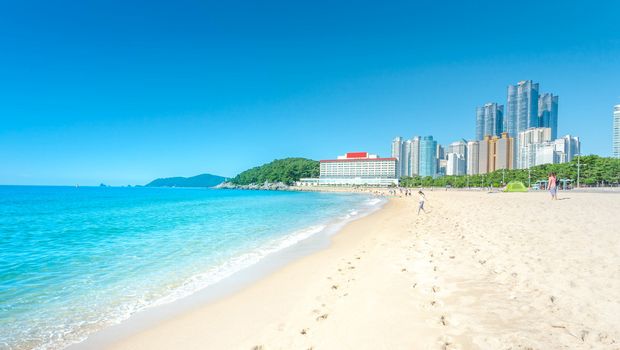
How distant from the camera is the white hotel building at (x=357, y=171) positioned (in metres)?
174

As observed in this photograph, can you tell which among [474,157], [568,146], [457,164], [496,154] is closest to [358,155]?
[457,164]

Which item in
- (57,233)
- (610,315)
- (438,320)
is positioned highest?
(610,315)

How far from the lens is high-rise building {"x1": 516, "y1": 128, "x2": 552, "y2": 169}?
128 meters

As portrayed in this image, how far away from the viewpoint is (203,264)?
32.7 ft

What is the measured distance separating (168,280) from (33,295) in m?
2.83

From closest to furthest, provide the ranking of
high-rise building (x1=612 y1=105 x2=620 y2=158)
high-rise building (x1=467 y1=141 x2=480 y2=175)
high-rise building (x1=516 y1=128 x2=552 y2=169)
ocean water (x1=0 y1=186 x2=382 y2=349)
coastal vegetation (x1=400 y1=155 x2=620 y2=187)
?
ocean water (x1=0 y1=186 x2=382 y2=349), coastal vegetation (x1=400 y1=155 x2=620 y2=187), high-rise building (x1=612 y1=105 x2=620 y2=158), high-rise building (x1=516 y1=128 x2=552 y2=169), high-rise building (x1=467 y1=141 x2=480 y2=175)

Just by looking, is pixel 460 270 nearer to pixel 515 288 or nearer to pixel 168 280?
pixel 515 288

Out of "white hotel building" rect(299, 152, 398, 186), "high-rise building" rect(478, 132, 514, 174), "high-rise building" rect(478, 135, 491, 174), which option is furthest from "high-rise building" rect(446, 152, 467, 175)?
"white hotel building" rect(299, 152, 398, 186)

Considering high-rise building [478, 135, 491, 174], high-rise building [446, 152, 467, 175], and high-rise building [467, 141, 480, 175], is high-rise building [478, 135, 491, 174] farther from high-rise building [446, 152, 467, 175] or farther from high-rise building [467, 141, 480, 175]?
high-rise building [446, 152, 467, 175]

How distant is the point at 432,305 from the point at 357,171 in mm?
182821

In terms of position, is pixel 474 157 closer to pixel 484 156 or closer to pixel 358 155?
pixel 484 156

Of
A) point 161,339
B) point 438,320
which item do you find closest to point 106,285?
point 161,339

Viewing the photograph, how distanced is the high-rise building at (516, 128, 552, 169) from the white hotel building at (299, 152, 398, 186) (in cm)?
5659

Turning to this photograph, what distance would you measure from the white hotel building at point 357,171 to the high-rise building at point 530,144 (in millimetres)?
56589
